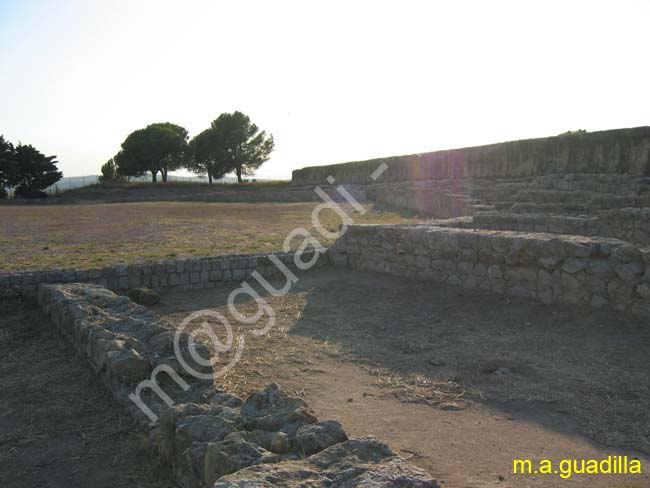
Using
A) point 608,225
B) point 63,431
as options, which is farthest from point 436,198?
point 63,431

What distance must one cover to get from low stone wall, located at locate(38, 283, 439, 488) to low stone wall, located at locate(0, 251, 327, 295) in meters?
2.98

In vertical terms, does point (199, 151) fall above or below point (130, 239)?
above

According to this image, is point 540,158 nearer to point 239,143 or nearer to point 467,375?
point 467,375

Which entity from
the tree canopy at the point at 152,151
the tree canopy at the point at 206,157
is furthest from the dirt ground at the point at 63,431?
the tree canopy at the point at 152,151

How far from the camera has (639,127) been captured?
16234 millimetres

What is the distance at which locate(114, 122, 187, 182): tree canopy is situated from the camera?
55.0 metres

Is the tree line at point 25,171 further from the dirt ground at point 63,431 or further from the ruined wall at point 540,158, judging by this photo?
the dirt ground at point 63,431

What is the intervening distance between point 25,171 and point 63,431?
158 feet

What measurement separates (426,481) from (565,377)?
2.74 m

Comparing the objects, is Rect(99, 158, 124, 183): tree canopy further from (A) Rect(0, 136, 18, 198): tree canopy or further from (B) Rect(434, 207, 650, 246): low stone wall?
(B) Rect(434, 207, 650, 246): low stone wall

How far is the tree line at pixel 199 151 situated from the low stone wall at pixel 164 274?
47.6 m

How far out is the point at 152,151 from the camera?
54.9 metres

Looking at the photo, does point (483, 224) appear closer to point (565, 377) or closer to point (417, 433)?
point (565, 377)

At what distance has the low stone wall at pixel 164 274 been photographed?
768 centimetres
